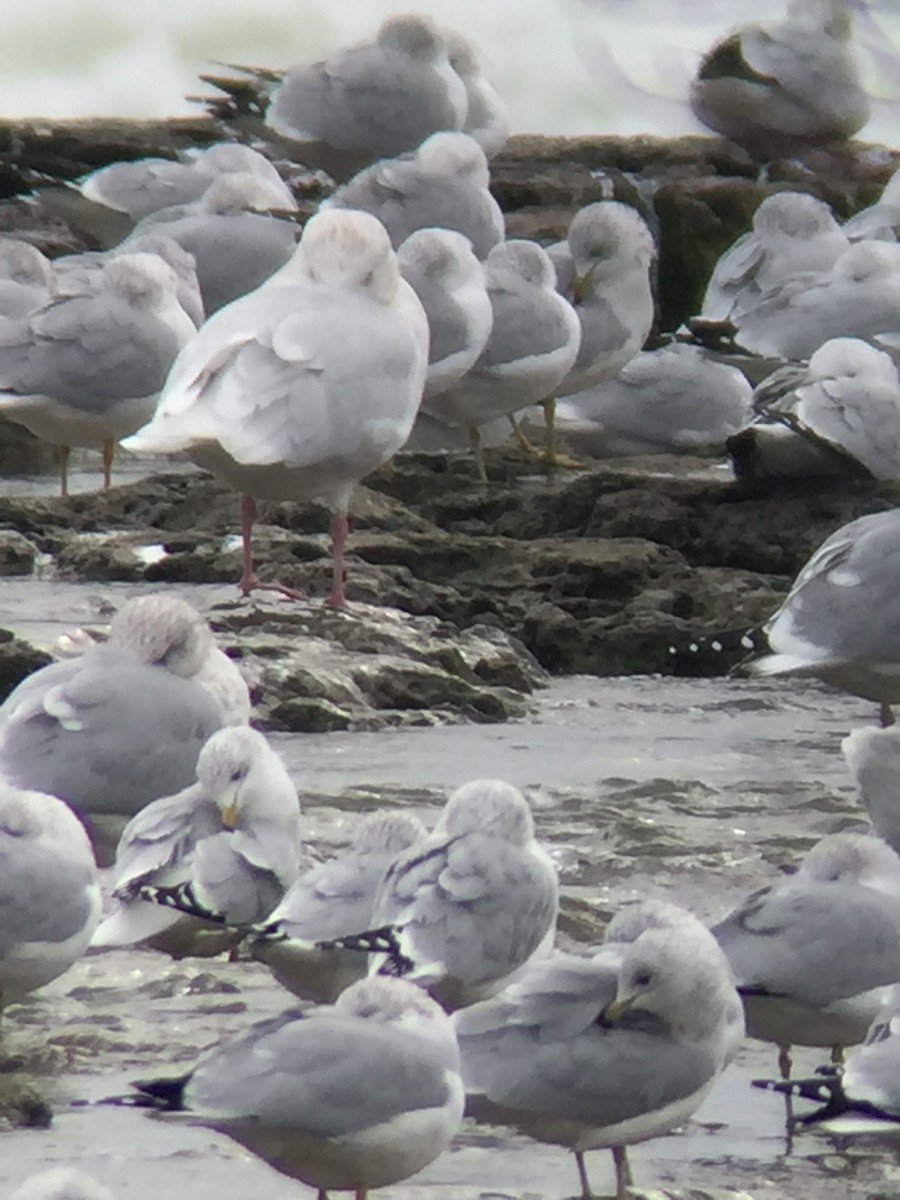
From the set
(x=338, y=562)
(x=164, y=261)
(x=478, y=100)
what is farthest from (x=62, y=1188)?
(x=478, y=100)

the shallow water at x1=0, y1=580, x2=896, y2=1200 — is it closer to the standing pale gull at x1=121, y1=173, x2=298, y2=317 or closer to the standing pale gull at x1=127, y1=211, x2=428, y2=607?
the standing pale gull at x1=127, y1=211, x2=428, y2=607

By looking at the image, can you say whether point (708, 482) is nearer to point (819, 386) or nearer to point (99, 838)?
point (819, 386)

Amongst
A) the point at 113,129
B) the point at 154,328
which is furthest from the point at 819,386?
the point at 113,129

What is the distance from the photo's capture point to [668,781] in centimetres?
582

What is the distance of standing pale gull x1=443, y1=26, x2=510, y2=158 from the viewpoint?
1387 centimetres

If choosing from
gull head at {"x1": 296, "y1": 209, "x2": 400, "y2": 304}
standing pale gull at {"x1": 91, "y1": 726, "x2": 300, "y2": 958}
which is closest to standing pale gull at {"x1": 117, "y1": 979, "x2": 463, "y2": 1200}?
standing pale gull at {"x1": 91, "y1": 726, "x2": 300, "y2": 958}

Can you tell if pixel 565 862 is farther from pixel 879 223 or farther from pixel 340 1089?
pixel 879 223

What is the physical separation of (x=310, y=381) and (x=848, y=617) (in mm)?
1477

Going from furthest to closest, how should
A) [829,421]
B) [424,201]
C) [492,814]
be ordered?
1. [424,201]
2. [829,421]
3. [492,814]

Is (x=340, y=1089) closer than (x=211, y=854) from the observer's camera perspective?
Yes

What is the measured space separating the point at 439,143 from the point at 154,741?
689 centimetres

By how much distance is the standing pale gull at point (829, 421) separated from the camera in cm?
830

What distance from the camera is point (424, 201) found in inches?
431

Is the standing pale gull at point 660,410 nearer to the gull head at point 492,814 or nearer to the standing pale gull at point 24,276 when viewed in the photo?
the standing pale gull at point 24,276
